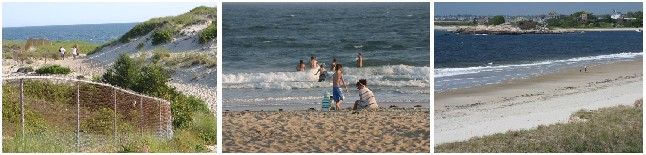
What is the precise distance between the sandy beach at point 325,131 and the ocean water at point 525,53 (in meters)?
0.60

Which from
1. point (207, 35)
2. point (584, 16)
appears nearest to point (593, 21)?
point (584, 16)

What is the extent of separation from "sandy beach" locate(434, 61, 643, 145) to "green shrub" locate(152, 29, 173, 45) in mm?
9623

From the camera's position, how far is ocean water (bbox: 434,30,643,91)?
847 centimetres

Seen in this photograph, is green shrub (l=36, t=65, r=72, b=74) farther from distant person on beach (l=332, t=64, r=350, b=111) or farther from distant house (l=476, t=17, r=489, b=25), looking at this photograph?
distant house (l=476, t=17, r=489, b=25)

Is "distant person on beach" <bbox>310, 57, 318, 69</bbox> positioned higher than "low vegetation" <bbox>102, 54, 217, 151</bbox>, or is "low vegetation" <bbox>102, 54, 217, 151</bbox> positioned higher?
"distant person on beach" <bbox>310, 57, 318, 69</bbox>

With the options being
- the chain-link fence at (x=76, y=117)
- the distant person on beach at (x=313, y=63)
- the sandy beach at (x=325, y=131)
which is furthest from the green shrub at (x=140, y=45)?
the distant person on beach at (x=313, y=63)

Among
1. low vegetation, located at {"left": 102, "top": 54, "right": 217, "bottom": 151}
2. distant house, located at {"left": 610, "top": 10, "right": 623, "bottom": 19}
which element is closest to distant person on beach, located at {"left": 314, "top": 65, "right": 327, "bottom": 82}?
distant house, located at {"left": 610, "top": 10, "right": 623, "bottom": 19}

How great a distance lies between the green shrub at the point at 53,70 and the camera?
35.9 ft

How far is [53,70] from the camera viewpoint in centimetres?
1151

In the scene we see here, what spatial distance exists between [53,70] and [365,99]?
5.17 m

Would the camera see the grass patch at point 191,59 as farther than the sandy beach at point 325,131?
Yes

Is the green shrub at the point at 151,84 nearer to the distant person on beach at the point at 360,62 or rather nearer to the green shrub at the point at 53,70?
the green shrub at the point at 53,70

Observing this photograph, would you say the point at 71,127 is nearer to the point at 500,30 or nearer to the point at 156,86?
the point at 156,86

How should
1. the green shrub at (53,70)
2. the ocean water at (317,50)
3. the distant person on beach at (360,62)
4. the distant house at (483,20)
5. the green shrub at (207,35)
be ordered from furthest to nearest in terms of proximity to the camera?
the green shrub at (207,35), the green shrub at (53,70), the distant house at (483,20), the distant person on beach at (360,62), the ocean water at (317,50)
